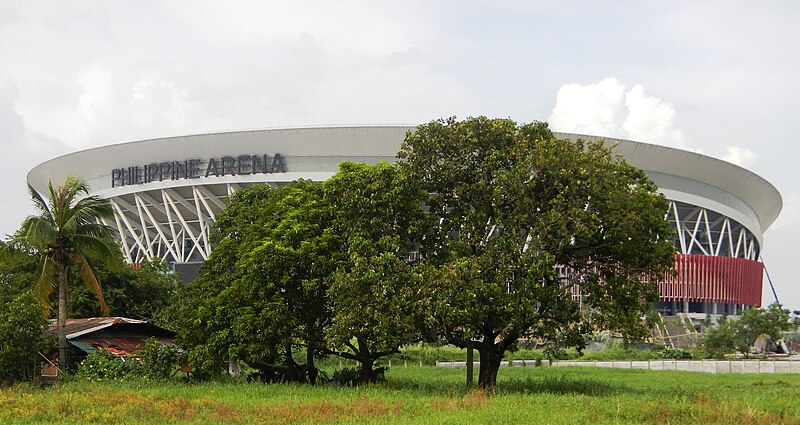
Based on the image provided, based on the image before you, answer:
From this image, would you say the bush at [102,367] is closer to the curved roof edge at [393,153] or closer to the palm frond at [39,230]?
the palm frond at [39,230]

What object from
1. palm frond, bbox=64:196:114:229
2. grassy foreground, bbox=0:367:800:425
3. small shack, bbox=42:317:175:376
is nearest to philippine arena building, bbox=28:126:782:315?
small shack, bbox=42:317:175:376

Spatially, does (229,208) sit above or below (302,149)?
below

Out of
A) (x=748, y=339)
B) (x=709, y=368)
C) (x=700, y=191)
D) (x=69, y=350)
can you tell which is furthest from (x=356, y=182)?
(x=700, y=191)

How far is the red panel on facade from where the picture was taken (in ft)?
251

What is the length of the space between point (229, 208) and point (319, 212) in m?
6.10

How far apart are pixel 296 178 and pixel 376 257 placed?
4580 centimetres

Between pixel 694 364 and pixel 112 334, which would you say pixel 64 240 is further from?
pixel 694 364

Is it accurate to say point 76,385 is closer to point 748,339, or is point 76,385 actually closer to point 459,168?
point 459,168

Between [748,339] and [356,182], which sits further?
[748,339]

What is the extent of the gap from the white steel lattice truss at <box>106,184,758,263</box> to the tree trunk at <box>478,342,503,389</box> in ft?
150

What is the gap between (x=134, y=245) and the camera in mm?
83938

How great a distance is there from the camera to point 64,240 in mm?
30891

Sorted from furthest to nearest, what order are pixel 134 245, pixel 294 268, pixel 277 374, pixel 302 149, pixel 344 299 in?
pixel 134 245
pixel 302 149
pixel 277 374
pixel 294 268
pixel 344 299

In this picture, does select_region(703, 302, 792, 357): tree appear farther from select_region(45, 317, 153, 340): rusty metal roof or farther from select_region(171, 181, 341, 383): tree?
select_region(45, 317, 153, 340): rusty metal roof
